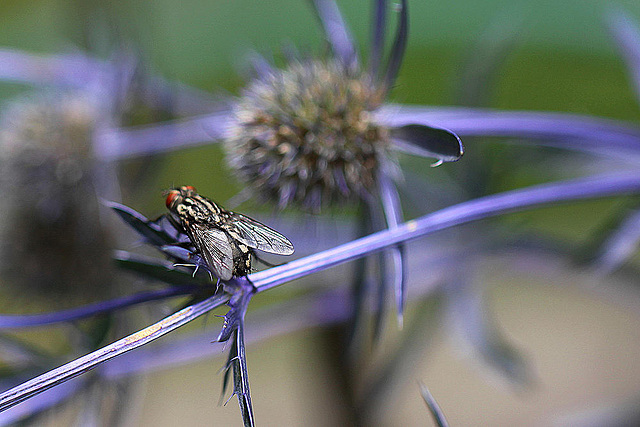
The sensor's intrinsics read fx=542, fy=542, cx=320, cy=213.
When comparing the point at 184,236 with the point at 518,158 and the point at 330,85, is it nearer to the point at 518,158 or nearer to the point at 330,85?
the point at 330,85

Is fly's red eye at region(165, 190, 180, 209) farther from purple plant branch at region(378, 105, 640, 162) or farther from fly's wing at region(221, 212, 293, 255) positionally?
purple plant branch at region(378, 105, 640, 162)

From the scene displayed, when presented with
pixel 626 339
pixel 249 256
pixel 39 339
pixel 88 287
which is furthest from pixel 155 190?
pixel 626 339

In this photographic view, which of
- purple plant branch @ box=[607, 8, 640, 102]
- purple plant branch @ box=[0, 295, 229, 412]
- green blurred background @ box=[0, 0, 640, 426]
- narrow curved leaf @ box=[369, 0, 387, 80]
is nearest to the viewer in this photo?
purple plant branch @ box=[0, 295, 229, 412]

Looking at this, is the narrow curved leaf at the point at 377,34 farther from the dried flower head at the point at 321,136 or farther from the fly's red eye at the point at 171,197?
the fly's red eye at the point at 171,197

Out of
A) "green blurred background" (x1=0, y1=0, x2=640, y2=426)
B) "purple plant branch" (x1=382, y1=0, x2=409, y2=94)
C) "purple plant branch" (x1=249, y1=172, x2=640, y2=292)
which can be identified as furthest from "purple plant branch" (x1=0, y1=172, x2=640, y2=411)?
"green blurred background" (x1=0, y1=0, x2=640, y2=426)

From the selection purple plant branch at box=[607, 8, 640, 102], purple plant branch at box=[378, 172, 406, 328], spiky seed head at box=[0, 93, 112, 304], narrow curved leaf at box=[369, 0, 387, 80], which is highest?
spiky seed head at box=[0, 93, 112, 304]

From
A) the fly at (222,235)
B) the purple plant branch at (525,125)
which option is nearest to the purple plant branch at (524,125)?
the purple plant branch at (525,125)

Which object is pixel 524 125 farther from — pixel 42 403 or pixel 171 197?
pixel 42 403
